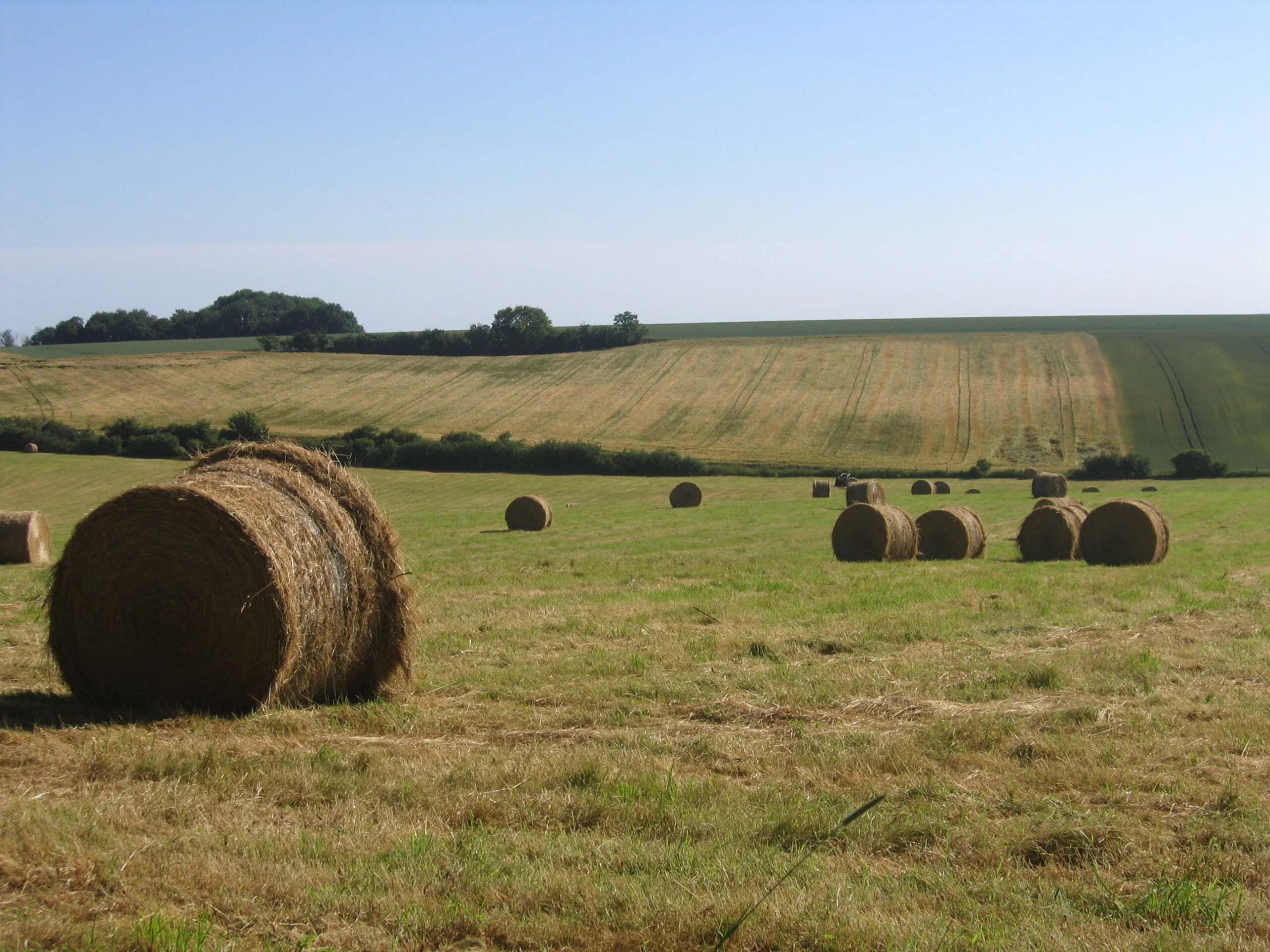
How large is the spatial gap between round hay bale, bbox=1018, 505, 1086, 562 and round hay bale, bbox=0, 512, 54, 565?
16963 mm

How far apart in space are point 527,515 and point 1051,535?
1257 cm

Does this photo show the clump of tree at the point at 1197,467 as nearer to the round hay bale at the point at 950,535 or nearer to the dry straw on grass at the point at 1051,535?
the dry straw on grass at the point at 1051,535

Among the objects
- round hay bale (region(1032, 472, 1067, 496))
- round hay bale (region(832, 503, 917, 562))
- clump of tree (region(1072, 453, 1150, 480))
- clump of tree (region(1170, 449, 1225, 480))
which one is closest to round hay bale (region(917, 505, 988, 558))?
round hay bale (region(832, 503, 917, 562))

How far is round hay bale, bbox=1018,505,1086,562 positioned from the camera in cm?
1980

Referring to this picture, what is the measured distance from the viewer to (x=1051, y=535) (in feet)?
65.5

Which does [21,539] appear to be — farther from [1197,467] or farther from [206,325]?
[206,325]

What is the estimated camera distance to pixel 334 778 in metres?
6.07

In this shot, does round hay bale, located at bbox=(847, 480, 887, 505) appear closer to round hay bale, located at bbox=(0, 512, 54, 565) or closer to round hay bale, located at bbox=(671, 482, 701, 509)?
round hay bale, located at bbox=(671, 482, 701, 509)

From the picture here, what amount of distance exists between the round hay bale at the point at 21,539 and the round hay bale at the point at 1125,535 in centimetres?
1767

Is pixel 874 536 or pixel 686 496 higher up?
pixel 874 536

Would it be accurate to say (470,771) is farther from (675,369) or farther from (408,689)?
(675,369)

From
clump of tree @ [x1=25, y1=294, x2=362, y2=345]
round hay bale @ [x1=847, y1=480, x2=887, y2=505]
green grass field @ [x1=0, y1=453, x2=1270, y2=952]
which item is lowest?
round hay bale @ [x1=847, y1=480, x2=887, y2=505]

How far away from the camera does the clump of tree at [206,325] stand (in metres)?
113

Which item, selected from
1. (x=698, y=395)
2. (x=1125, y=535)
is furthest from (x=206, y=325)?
(x=1125, y=535)
